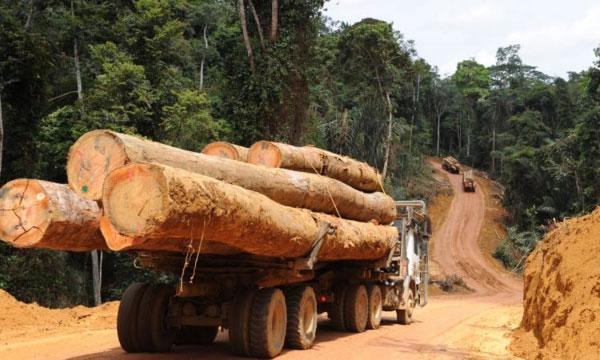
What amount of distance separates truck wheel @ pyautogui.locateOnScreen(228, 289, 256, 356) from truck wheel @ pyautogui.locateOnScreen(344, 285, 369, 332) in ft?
14.5

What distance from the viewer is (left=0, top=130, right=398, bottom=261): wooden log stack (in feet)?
18.9

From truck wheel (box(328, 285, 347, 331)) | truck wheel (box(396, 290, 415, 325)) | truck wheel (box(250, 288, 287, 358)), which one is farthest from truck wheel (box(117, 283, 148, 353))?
truck wheel (box(396, 290, 415, 325))

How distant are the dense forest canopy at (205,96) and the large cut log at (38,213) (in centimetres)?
1319

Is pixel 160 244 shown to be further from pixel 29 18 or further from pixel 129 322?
pixel 29 18

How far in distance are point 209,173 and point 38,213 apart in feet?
6.47

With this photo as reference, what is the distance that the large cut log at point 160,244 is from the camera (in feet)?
19.8

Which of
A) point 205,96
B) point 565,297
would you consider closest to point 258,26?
point 205,96

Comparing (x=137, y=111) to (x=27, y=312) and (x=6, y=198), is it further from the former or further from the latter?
(x=6, y=198)

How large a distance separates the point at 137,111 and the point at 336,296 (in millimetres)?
13919

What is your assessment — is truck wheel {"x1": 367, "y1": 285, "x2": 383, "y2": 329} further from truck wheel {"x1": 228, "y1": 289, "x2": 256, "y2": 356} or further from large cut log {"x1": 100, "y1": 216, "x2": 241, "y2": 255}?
large cut log {"x1": 100, "y1": 216, "x2": 241, "y2": 255}

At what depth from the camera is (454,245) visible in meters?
47.5

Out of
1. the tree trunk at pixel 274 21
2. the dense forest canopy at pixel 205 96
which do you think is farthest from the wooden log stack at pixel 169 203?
the tree trunk at pixel 274 21

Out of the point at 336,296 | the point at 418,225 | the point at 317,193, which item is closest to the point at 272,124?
the point at 418,225

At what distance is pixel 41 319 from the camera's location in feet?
43.9
